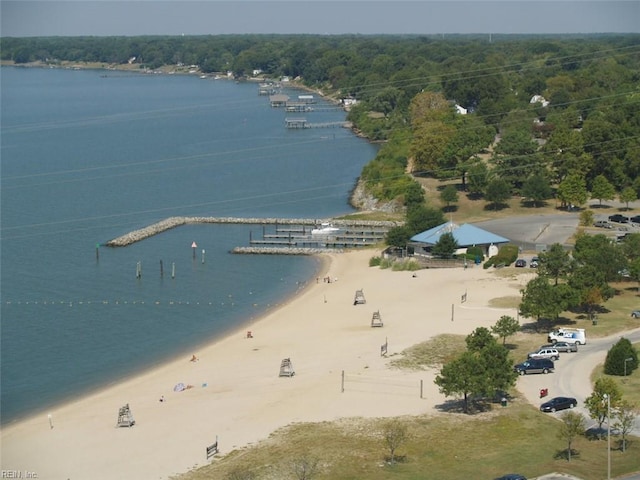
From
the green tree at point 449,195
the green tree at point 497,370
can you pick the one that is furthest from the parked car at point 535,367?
the green tree at point 449,195

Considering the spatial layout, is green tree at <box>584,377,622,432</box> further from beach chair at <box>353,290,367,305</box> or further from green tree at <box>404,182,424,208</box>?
green tree at <box>404,182,424,208</box>

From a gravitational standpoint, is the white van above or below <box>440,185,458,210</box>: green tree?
below

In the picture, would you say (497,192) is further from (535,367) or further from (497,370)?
(497,370)

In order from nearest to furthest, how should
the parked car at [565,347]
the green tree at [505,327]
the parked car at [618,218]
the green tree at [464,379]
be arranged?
the green tree at [464,379] → the parked car at [565,347] → the green tree at [505,327] → the parked car at [618,218]

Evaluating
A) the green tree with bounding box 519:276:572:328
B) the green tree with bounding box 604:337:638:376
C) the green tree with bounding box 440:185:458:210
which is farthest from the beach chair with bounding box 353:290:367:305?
the green tree with bounding box 440:185:458:210

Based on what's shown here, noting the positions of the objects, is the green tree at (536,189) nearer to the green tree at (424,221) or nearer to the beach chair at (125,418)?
the green tree at (424,221)
